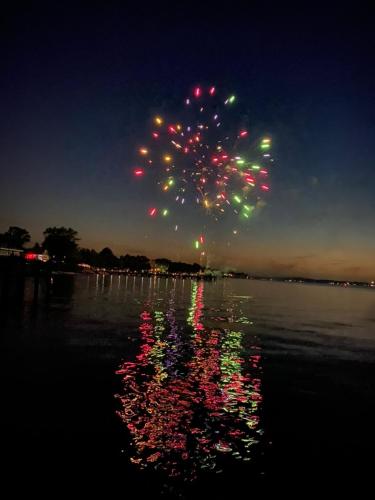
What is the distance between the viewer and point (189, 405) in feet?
45.3

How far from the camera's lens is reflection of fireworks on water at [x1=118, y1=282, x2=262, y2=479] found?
33.8 feet

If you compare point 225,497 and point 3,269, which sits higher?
point 3,269

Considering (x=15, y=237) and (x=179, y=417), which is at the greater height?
(x=15, y=237)

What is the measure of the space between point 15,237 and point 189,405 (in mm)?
149711

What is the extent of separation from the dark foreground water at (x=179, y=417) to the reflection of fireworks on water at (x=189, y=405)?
0.15 ft

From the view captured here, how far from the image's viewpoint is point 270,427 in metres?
12.6

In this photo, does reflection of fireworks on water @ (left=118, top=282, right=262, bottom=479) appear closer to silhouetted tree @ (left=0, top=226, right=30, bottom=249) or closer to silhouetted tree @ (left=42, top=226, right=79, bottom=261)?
silhouetted tree @ (left=0, top=226, right=30, bottom=249)

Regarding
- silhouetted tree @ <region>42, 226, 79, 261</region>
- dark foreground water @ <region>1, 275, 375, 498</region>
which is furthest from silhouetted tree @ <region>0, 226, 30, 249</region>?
dark foreground water @ <region>1, 275, 375, 498</region>

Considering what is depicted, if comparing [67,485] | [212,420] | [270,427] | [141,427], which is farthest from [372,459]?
[67,485]

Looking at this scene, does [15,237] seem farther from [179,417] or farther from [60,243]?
[179,417]

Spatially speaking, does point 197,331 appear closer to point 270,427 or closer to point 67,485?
point 270,427

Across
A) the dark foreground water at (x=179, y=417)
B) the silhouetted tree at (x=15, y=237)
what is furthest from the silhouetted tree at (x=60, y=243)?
the dark foreground water at (x=179, y=417)

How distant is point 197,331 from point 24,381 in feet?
54.9

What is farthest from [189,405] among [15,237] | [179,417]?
[15,237]
